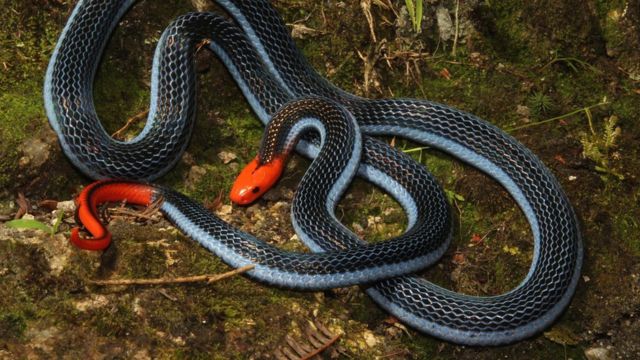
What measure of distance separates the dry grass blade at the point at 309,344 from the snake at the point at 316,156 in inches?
17.5

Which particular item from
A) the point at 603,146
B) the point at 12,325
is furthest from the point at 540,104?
the point at 12,325

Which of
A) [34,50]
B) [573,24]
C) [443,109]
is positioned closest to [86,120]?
[34,50]

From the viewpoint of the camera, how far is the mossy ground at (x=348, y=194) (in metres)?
5.55

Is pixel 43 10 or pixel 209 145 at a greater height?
pixel 43 10

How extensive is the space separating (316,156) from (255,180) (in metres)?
0.81

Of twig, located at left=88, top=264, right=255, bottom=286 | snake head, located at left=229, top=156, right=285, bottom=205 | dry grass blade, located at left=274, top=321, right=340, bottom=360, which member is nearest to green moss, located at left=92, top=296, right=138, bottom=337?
twig, located at left=88, top=264, right=255, bottom=286

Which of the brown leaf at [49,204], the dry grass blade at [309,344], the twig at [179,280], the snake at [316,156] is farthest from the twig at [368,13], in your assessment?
the brown leaf at [49,204]

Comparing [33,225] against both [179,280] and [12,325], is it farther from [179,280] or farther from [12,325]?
[179,280]

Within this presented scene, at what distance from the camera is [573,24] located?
8.60 meters

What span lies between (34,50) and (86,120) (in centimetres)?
125

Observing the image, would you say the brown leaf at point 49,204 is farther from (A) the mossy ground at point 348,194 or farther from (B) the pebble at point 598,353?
(B) the pebble at point 598,353

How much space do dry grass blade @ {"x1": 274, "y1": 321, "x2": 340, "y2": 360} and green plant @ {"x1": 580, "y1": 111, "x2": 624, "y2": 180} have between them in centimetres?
389

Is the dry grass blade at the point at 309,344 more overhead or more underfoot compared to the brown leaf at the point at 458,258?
more underfoot

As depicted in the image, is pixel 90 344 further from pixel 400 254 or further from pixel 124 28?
pixel 124 28
